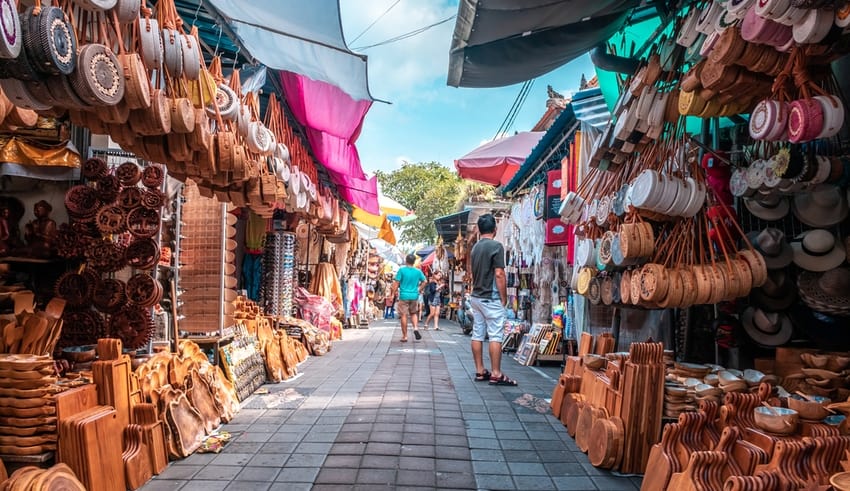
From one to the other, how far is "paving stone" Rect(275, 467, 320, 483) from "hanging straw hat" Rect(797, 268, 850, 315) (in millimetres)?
3123

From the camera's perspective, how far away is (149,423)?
10.1ft

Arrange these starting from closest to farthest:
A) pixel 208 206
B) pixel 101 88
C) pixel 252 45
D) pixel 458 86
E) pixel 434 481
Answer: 1. pixel 101 88
2. pixel 434 481
3. pixel 252 45
4. pixel 458 86
5. pixel 208 206

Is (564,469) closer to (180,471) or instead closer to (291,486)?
(291,486)

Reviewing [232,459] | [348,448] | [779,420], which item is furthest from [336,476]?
[779,420]

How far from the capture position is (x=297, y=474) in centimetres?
302

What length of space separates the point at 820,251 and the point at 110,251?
14.5 feet

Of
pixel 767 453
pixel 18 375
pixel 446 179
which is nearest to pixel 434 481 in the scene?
pixel 767 453

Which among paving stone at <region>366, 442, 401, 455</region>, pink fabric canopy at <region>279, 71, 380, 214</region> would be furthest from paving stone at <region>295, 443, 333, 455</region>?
pink fabric canopy at <region>279, 71, 380, 214</region>

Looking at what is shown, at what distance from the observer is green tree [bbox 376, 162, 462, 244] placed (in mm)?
29672

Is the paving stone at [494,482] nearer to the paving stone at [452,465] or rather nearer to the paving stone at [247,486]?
the paving stone at [452,465]

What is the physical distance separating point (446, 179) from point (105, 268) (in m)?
30.2

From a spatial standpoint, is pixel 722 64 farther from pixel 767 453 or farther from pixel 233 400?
pixel 233 400

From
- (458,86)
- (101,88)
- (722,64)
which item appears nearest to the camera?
(101,88)

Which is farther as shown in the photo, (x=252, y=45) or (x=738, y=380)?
(x=252, y=45)
